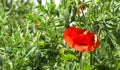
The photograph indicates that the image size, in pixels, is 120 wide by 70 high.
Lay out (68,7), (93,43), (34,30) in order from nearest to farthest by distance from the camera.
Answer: (93,43), (68,7), (34,30)

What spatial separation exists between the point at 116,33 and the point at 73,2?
21cm

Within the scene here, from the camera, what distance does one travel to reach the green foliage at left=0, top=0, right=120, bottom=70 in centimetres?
141

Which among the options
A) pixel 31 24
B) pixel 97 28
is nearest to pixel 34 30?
pixel 31 24

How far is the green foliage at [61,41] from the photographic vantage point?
4.61ft

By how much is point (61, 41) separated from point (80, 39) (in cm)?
14

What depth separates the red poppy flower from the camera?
4.30ft

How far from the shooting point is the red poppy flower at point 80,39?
4.30 feet

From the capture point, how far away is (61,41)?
1481mm

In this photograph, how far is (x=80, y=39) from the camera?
1360 millimetres

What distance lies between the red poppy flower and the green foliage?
5cm

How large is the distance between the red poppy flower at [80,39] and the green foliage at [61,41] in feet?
0.18

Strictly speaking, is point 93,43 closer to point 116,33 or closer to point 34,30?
point 116,33

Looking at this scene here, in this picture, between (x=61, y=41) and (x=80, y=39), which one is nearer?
(x=80, y=39)

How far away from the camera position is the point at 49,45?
149 cm
